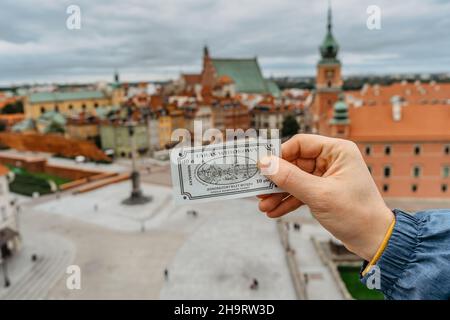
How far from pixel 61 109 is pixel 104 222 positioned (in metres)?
51.3

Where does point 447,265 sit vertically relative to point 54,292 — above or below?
above

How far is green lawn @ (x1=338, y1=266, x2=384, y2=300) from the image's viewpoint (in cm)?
1466

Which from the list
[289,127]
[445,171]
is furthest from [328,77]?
[445,171]

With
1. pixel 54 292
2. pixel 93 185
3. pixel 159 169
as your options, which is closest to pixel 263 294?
pixel 54 292

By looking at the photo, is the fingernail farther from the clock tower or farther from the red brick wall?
the clock tower

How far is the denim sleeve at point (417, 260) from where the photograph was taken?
1.81m

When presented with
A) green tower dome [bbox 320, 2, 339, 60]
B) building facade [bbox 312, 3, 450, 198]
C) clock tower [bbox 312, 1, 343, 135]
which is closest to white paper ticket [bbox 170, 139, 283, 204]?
building facade [bbox 312, 3, 450, 198]

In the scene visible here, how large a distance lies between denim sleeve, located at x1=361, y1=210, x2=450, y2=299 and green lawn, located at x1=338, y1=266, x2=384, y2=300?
12972mm

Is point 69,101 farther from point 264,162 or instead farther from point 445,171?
point 264,162

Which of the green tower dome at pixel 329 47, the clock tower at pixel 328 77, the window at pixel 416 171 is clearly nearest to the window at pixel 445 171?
the window at pixel 416 171

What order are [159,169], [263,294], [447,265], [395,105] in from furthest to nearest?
1. [159,169]
2. [395,105]
3. [263,294]
4. [447,265]

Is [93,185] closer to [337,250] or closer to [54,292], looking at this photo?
[54,292]

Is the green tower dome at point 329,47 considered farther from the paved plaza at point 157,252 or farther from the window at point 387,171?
the paved plaza at point 157,252
